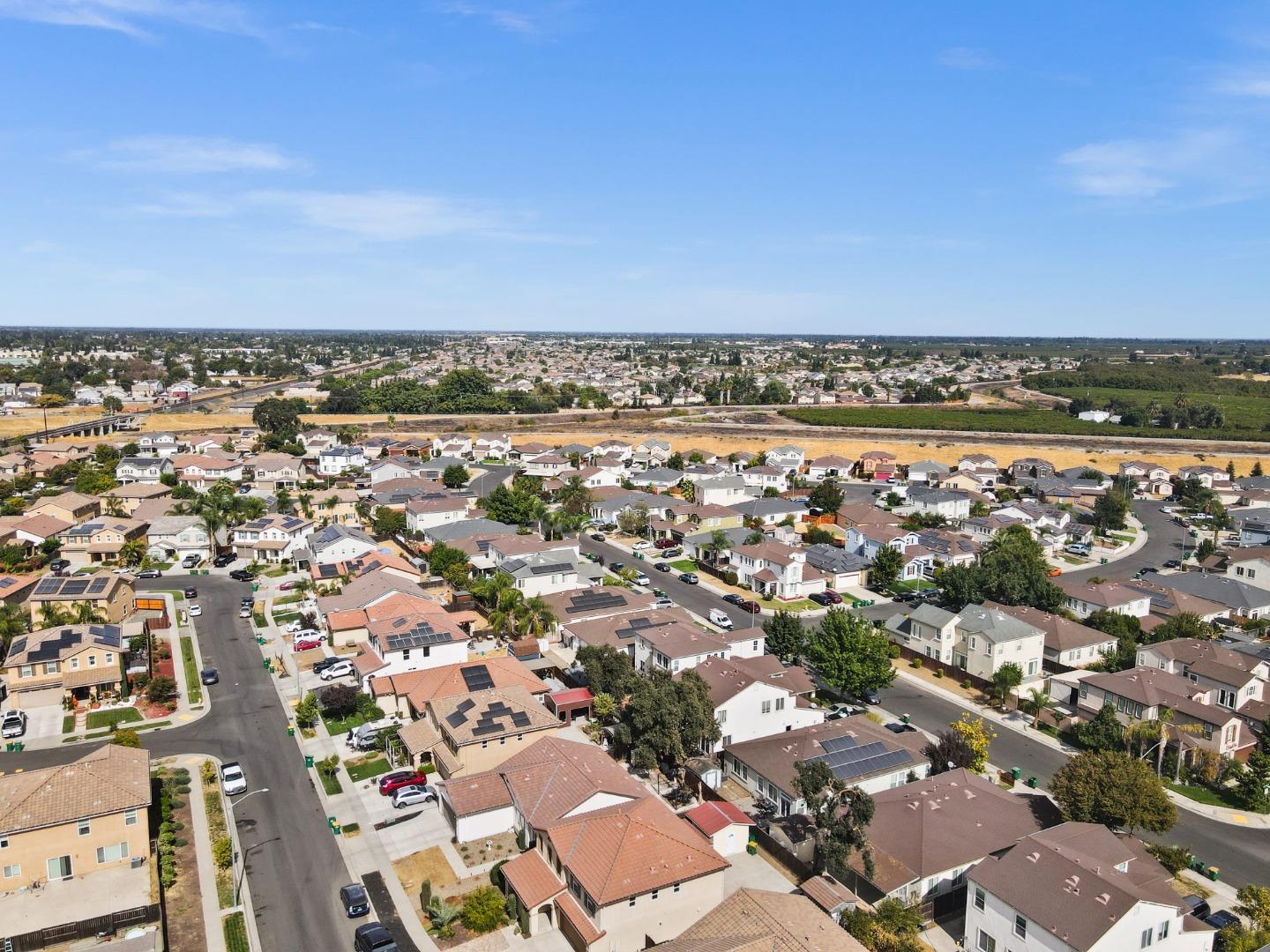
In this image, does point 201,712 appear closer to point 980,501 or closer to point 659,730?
point 659,730

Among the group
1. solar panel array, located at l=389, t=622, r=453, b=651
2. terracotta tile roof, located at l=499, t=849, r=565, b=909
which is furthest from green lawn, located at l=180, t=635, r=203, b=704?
terracotta tile roof, located at l=499, t=849, r=565, b=909

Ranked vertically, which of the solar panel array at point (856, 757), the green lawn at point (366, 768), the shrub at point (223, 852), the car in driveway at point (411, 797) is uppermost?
the solar panel array at point (856, 757)

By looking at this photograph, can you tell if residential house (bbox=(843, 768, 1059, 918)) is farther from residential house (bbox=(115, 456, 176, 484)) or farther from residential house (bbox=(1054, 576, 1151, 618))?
residential house (bbox=(115, 456, 176, 484))

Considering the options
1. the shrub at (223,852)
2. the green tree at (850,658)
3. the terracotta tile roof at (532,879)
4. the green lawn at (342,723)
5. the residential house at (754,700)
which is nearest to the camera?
the terracotta tile roof at (532,879)

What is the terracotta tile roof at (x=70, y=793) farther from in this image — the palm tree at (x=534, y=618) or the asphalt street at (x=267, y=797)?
the palm tree at (x=534, y=618)

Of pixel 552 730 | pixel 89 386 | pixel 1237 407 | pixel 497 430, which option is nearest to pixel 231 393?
pixel 89 386

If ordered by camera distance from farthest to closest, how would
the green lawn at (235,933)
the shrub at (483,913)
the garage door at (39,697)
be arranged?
the garage door at (39,697) → the shrub at (483,913) → the green lawn at (235,933)

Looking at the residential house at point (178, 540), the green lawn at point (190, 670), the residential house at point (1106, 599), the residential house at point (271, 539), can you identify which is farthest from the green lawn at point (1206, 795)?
the residential house at point (178, 540)

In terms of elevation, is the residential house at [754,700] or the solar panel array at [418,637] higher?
the solar panel array at [418,637]
